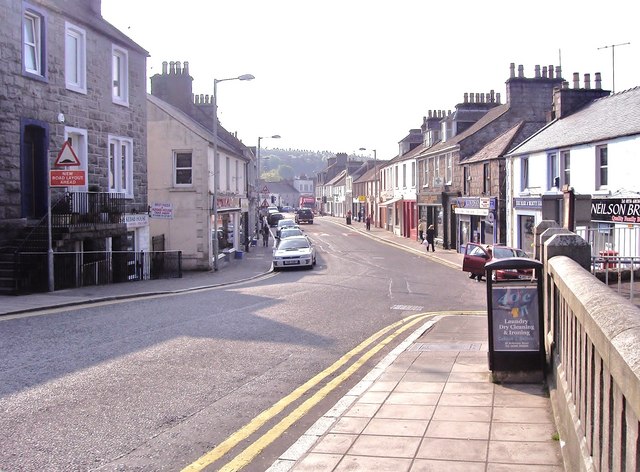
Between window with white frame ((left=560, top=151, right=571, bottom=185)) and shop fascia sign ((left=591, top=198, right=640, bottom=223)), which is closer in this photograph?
shop fascia sign ((left=591, top=198, right=640, bottom=223))

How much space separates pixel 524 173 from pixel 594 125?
19.9ft

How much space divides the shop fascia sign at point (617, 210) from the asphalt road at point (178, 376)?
26.8 ft

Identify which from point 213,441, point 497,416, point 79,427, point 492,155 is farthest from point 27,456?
point 492,155

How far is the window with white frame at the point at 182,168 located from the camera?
33.2 m

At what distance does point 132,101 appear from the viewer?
84.2ft

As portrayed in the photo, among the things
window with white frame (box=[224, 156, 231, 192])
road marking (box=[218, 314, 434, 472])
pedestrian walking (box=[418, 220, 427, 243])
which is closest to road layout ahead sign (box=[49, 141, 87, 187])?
road marking (box=[218, 314, 434, 472])

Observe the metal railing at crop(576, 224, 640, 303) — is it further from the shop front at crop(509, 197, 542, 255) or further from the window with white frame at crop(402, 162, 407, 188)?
the window with white frame at crop(402, 162, 407, 188)

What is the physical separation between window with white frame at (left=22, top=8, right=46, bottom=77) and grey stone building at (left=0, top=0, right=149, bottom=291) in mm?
30

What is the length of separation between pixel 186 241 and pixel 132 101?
31.1ft

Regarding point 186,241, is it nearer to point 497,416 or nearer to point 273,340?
point 273,340

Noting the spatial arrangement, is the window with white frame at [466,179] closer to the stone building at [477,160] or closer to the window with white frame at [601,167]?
the stone building at [477,160]

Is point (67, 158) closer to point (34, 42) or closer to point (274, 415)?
point (34, 42)

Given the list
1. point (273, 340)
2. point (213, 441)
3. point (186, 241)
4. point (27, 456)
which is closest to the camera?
point (27, 456)

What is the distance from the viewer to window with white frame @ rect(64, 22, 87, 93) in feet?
70.1
